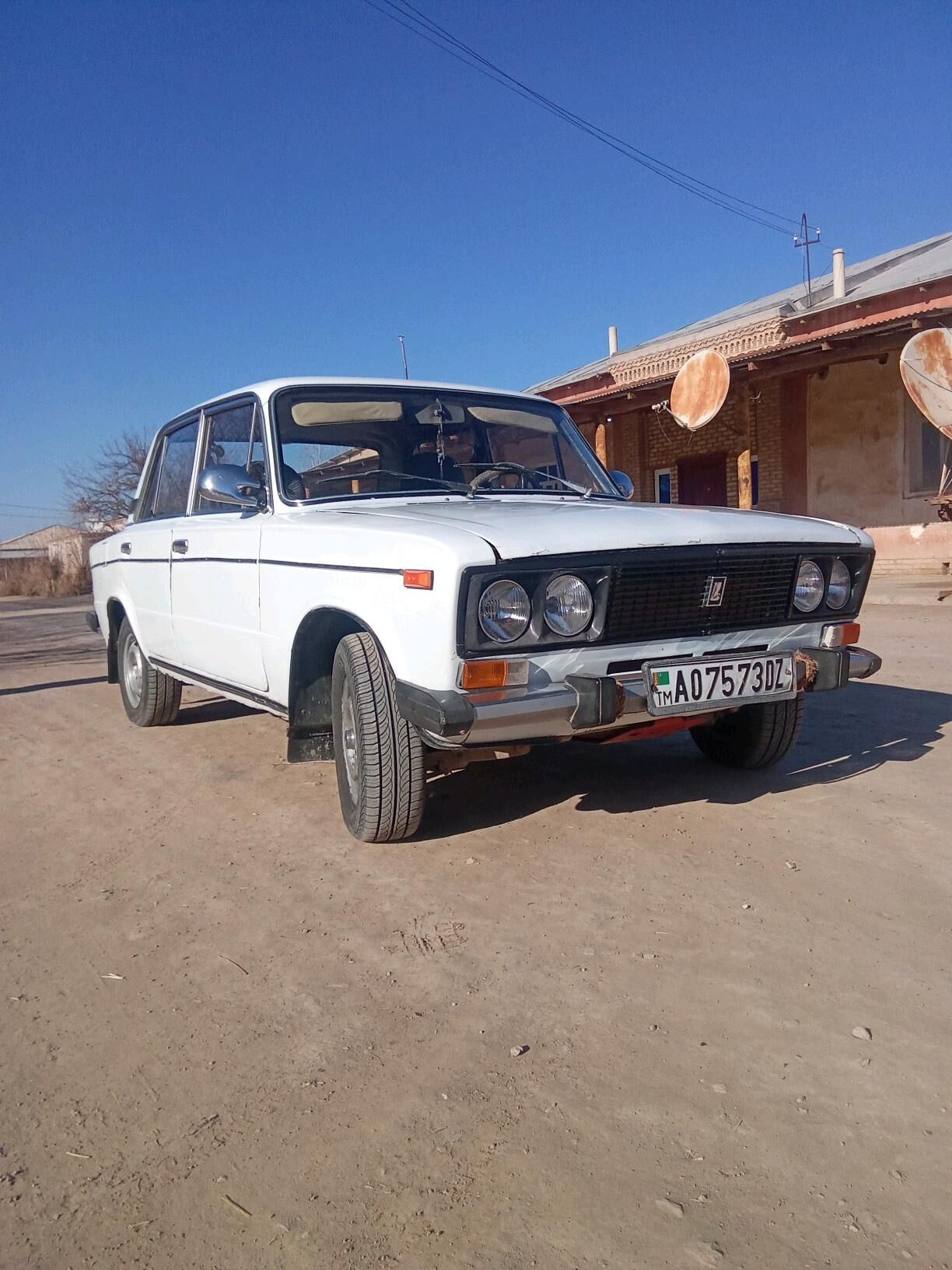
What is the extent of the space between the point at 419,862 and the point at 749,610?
1.39 meters

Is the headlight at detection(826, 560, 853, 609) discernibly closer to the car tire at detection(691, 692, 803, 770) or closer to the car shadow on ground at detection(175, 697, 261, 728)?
the car tire at detection(691, 692, 803, 770)

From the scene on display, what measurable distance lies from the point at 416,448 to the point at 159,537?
1.60 m

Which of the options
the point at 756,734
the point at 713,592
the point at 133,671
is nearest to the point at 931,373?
the point at 756,734

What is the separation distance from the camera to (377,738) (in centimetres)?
300

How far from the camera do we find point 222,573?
3975 mm

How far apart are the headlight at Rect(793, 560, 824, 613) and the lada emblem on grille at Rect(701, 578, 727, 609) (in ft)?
1.28

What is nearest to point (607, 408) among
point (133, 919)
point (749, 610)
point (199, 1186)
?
point (749, 610)

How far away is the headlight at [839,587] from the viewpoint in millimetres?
3398

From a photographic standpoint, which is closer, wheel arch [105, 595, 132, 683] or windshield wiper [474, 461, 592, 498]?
windshield wiper [474, 461, 592, 498]

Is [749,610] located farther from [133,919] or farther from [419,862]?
[133,919]

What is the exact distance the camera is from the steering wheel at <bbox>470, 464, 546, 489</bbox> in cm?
388

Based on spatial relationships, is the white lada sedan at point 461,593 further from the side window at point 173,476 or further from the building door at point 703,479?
the building door at point 703,479

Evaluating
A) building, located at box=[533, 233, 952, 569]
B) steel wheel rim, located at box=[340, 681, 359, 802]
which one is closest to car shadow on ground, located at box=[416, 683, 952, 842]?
steel wheel rim, located at box=[340, 681, 359, 802]

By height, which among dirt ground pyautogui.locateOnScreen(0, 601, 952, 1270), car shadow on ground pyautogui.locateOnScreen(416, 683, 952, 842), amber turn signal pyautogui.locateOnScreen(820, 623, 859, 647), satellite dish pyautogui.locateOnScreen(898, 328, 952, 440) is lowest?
dirt ground pyautogui.locateOnScreen(0, 601, 952, 1270)
